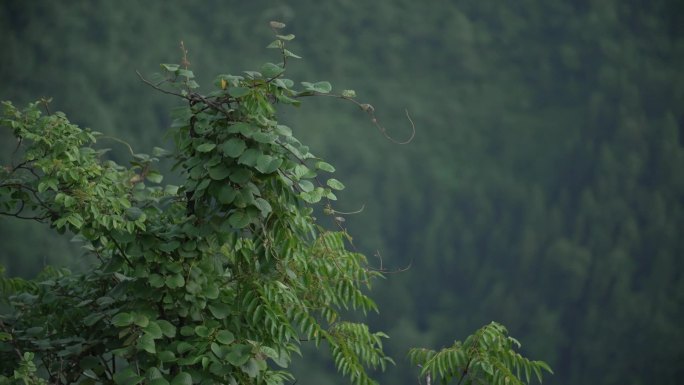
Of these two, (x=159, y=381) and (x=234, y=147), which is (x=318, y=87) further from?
(x=159, y=381)

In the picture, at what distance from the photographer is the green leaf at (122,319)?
1.92 meters

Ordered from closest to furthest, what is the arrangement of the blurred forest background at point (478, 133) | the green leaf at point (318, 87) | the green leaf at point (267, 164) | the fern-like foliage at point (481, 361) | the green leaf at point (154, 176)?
the green leaf at point (267, 164) < the green leaf at point (318, 87) < the fern-like foliage at point (481, 361) < the green leaf at point (154, 176) < the blurred forest background at point (478, 133)

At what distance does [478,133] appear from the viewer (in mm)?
8227

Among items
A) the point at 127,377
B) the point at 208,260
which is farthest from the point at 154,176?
the point at 127,377

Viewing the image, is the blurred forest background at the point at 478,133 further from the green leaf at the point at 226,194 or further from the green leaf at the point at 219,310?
the green leaf at the point at 226,194

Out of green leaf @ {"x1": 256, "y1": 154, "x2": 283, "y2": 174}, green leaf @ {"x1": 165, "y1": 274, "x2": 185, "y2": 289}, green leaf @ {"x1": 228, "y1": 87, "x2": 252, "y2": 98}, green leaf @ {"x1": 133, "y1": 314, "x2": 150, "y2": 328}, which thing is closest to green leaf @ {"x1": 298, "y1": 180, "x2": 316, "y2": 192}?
green leaf @ {"x1": 256, "y1": 154, "x2": 283, "y2": 174}

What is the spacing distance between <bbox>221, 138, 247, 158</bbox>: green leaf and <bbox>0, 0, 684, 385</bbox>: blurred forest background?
18.1ft

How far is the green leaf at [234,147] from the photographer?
1868 mm

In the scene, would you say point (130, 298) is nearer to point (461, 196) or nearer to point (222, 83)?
point (222, 83)

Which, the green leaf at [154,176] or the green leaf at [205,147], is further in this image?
the green leaf at [154,176]

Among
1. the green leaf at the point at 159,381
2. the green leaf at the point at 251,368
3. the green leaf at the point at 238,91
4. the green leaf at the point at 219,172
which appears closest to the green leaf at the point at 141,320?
the green leaf at the point at 159,381

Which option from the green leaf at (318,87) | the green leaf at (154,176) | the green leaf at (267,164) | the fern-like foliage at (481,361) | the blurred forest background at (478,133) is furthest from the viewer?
the blurred forest background at (478,133)

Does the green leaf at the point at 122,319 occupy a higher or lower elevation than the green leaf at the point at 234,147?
lower

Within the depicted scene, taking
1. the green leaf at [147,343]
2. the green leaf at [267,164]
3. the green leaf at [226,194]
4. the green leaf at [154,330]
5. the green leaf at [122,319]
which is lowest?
the green leaf at [147,343]
